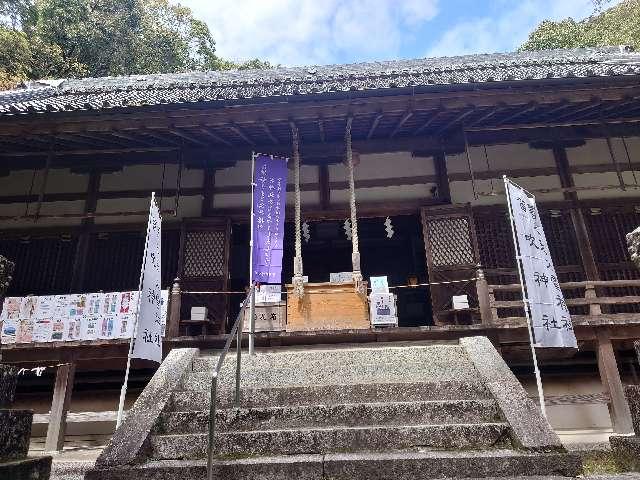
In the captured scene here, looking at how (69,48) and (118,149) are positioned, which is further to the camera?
(69,48)

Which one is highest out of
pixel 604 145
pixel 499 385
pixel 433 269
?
pixel 604 145

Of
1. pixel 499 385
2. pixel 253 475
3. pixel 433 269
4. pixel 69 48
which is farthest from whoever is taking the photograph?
pixel 69 48

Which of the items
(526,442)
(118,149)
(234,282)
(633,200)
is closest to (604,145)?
(633,200)

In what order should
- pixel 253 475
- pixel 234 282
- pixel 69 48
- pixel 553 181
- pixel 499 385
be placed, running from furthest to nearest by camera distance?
pixel 69 48 → pixel 234 282 → pixel 553 181 → pixel 499 385 → pixel 253 475

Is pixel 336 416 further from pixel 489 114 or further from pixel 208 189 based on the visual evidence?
pixel 208 189

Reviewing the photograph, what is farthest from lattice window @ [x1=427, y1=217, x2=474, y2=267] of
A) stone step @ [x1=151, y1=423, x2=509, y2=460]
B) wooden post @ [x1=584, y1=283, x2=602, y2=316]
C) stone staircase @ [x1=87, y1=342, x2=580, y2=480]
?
stone step @ [x1=151, y1=423, x2=509, y2=460]

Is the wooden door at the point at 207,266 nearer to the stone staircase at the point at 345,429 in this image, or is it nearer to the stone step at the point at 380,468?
the stone staircase at the point at 345,429

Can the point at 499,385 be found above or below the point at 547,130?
below

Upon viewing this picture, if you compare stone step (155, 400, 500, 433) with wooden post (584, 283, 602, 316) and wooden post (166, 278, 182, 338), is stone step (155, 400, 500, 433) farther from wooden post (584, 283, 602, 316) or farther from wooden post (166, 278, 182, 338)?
wooden post (584, 283, 602, 316)

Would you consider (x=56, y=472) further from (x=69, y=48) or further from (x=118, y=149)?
(x=69, y=48)

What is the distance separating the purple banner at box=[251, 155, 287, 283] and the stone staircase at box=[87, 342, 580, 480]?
7.82 feet

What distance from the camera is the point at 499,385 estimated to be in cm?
502

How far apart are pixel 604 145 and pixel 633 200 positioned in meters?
1.44

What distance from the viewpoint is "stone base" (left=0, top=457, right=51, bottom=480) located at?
3.04m
